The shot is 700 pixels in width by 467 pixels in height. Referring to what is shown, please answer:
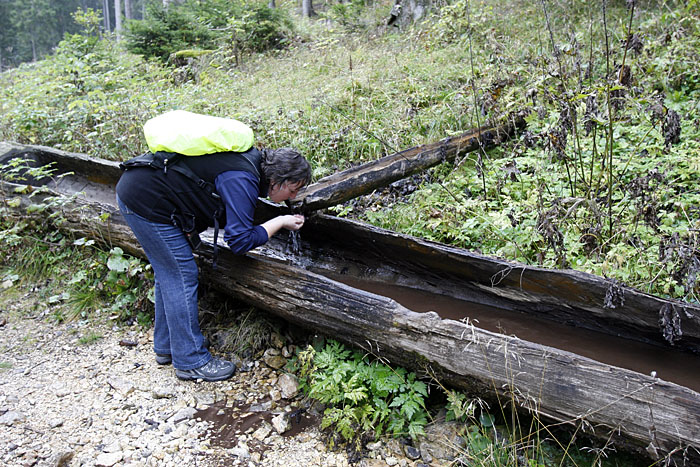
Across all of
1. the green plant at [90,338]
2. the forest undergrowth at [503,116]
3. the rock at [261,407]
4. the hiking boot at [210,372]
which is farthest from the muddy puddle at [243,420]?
the forest undergrowth at [503,116]

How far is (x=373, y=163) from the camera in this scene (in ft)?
13.6

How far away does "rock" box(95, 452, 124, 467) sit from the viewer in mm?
2547

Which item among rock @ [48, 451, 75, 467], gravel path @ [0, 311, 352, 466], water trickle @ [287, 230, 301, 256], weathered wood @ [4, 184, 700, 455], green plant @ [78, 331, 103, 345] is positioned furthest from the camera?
water trickle @ [287, 230, 301, 256]

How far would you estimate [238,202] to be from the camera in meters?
2.74

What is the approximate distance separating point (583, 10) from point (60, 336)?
766 centimetres

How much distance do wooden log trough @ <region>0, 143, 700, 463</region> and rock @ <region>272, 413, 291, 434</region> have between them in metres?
0.59

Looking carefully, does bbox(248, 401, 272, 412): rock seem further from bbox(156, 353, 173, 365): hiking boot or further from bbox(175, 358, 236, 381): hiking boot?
bbox(156, 353, 173, 365): hiking boot

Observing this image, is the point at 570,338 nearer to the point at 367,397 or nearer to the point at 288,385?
the point at 367,397

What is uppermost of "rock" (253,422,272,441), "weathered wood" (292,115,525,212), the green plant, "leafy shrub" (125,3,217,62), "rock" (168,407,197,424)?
"leafy shrub" (125,3,217,62)

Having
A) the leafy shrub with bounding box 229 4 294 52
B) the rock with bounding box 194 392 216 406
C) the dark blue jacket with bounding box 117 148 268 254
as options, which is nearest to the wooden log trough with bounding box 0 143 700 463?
the dark blue jacket with bounding box 117 148 268 254

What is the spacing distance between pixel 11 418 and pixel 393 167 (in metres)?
3.31

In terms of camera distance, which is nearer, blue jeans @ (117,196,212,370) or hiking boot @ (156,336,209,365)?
blue jeans @ (117,196,212,370)

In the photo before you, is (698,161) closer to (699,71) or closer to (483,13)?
(699,71)

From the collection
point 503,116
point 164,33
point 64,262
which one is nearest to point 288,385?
point 64,262
